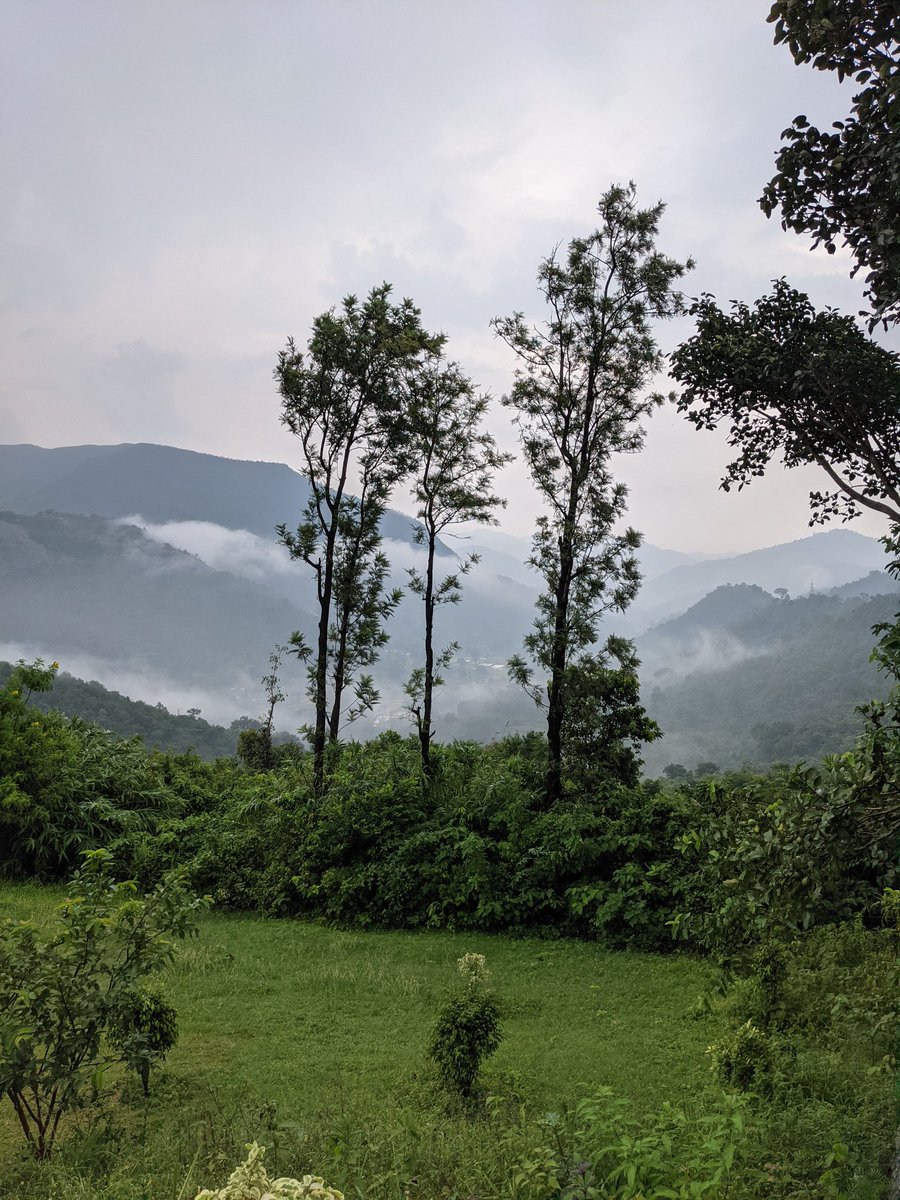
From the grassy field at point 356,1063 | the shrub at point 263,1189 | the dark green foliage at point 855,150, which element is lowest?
the grassy field at point 356,1063

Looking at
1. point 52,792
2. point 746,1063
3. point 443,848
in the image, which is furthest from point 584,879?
point 52,792

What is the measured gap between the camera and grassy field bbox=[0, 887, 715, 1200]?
3719mm

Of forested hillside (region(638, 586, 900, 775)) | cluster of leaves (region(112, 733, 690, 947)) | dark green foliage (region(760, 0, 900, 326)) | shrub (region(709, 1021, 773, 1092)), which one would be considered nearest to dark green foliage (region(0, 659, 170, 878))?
cluster of leaves (region(112, 733, 690, 947))

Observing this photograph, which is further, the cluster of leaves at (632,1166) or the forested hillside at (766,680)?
the forested hillside at (766,680)

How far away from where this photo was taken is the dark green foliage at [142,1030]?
436 centimetres

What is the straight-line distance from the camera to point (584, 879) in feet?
32.5

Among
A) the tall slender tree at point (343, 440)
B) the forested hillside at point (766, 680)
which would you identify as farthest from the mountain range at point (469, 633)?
the tall slender tree at point (343, 440)

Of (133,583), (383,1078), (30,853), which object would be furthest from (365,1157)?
(133,583)

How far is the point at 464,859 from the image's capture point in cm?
1006

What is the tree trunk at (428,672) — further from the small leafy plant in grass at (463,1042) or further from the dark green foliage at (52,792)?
the small leafy plant in grass at (463,1042)

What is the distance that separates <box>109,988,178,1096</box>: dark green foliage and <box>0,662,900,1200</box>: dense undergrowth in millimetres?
360

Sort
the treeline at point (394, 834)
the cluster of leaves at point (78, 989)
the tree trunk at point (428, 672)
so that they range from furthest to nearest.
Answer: the tree trunk at point (428, 672)
the treeline at point (394, 834)
the cluster of leaves at point (78, 989)

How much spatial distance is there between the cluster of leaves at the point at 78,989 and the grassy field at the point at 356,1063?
1.36ft

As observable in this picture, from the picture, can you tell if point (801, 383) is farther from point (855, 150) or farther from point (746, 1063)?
point (746, 1063)
